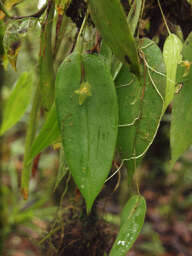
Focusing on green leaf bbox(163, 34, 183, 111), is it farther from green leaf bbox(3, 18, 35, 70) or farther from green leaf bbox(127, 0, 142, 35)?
green leaf bbox(3, 18, 35, 70)

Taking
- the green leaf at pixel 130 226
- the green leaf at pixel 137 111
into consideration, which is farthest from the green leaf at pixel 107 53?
the green leaf at pixel 130 226

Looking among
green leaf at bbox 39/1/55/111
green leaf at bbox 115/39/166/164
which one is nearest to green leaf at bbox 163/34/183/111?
green leaf at bbox 115/39/166/164

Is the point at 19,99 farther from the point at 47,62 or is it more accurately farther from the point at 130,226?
the point at 130,226

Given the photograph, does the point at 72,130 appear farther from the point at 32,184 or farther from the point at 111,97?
the point at 32,184

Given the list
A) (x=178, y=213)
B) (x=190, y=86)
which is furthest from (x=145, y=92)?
(x=178, y=213)

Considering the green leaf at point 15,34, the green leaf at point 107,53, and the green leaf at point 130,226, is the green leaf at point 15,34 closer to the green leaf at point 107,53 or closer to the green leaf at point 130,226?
the green leaf at point 107,53

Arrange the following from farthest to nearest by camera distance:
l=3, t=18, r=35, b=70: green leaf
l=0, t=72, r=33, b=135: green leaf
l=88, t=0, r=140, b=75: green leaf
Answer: l=0, t=72, r=33, b=135: green leaf
l=3, t=18, r=35, b=70: green leaf
l=88, t=0, r=140, b=75: green leaf

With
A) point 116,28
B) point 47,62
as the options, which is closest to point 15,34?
point 47,62
